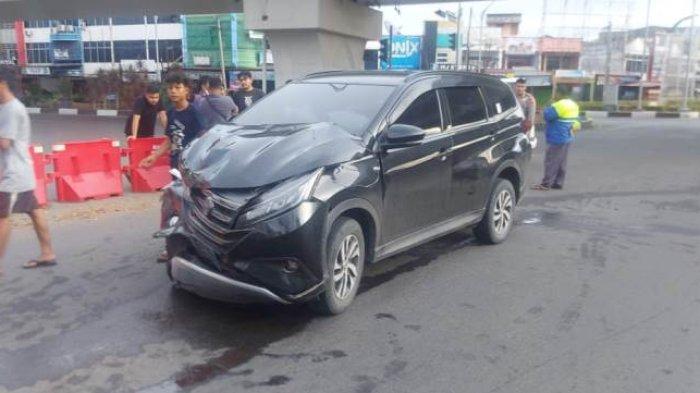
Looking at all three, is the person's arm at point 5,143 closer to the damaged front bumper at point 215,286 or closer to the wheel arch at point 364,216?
the damaged front bumper at point 215,286

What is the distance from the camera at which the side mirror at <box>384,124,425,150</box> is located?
201 inches

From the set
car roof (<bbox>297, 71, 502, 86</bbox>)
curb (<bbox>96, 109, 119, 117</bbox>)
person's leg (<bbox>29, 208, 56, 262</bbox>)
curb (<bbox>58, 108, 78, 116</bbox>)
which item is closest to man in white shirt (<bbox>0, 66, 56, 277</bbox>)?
person's leg (<bbox>29, 208, 56, 262</bbox>)

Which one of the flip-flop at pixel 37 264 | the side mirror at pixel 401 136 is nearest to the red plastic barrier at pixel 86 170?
the flip-flop at pixel 37 264

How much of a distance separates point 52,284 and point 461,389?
3.66 meters

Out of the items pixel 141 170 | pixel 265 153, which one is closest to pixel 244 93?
pixel 141 170

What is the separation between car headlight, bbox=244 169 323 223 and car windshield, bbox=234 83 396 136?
91 centimetres

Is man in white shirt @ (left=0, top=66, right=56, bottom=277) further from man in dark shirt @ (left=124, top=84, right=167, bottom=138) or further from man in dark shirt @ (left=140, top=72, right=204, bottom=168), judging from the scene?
man in dark shirt @ (left=124, top=84, right=167, bottom=138)

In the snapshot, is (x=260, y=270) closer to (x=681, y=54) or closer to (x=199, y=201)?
(x=199, y=201)

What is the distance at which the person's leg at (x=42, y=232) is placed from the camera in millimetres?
5984

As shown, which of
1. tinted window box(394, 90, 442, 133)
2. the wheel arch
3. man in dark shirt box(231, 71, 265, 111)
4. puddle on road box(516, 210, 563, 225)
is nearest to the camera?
the wheel arch

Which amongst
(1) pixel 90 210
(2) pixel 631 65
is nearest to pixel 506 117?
(1) pixel 90 210

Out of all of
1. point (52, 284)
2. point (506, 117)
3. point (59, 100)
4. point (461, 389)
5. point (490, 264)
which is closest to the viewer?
point (461, 389)

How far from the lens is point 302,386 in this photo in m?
3.84

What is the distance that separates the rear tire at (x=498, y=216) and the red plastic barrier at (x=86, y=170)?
5.53 metres
